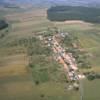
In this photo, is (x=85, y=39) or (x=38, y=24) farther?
(x=38, y=24)

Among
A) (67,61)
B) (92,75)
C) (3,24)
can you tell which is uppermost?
(67,61)

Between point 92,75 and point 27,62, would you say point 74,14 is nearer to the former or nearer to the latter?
point 27,62

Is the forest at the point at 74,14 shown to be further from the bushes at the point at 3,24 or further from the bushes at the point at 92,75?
the bushes at the point at 92,75

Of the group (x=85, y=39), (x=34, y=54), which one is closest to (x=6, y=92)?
(x=34, y=54)

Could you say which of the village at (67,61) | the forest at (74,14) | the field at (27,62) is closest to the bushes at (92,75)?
the village at (67,61)

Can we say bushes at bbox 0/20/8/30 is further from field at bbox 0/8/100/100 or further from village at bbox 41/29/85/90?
village at bbox 41/29/85/90

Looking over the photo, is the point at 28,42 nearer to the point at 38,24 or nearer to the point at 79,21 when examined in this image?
the point at 38,24

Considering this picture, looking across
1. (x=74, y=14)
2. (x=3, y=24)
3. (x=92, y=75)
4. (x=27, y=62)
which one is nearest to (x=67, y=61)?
(x=27, y=62)

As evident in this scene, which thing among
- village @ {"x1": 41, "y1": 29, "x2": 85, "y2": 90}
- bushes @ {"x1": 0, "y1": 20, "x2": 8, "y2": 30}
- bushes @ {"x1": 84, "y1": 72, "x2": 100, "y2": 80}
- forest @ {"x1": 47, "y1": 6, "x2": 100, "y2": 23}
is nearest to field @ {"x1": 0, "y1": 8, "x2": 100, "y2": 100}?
bushes @ {"x1": 84, "y1": 72, "x2": 100, "y2": 80}
